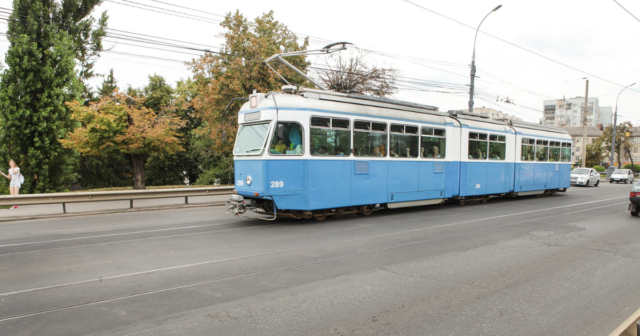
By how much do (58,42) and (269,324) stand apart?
70.2ft

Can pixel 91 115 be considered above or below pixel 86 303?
above

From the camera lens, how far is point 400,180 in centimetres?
1286

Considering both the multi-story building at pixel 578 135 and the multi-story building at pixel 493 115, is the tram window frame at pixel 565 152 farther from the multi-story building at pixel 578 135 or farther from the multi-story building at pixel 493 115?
the multi-story building at pixel 578 135

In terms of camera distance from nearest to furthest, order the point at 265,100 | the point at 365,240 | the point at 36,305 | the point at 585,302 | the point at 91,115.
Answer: the point at 36,305 < the point at 585,302 < the point at 365,240 < the point at 265,100 < the point at 91,115

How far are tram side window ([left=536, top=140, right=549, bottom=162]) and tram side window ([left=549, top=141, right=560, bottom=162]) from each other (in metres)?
0.38

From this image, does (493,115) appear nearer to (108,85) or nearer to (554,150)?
(554,150)

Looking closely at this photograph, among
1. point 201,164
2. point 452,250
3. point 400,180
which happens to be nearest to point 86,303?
point 452,250

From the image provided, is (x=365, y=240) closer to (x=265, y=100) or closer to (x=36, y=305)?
(x=265, y=100)

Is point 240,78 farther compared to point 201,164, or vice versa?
point 201,164

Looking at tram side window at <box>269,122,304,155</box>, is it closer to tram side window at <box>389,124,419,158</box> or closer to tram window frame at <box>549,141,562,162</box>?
tram side window at <box>389,124,419,158</box>

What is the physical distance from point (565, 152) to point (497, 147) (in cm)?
757

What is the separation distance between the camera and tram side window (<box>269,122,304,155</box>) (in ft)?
33.3

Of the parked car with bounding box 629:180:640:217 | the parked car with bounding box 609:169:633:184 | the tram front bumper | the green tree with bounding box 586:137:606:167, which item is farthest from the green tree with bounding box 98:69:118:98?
the green tree with bounding box 586:137:606:167

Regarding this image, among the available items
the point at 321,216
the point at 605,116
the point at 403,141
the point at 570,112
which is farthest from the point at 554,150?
the point at 570,112
